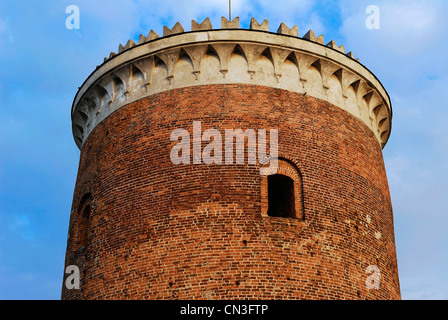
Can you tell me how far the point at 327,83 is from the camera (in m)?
15.8

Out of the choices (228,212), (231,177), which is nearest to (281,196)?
(231,177)

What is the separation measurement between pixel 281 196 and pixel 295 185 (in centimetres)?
53

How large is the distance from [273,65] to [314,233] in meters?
4.07

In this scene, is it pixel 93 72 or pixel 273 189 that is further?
pixel 93 72

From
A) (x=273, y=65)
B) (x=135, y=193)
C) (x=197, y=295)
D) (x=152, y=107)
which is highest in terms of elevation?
(x=273, y=65)

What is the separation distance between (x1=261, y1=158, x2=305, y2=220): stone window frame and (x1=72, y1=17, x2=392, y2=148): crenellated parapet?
1.95m

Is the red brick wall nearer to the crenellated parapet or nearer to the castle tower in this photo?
the castle tower

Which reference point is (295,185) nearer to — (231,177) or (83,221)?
(231,177)

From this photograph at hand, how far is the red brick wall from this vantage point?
43.0 feet

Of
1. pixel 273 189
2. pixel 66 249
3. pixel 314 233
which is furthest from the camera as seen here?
pixel 66 249

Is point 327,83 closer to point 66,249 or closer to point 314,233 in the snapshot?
point 314,233

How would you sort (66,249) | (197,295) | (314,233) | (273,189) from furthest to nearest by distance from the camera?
(66,249), (273,189), (314,233), (197,295)

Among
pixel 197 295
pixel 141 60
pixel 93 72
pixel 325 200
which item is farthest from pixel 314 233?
pixel 93 72

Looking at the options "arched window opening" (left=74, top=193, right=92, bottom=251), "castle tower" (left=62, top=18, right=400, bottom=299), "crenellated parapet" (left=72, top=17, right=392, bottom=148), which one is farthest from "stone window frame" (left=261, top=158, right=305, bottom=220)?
"arched window opening" (left=74, top=193, right=92, bottom=251)
